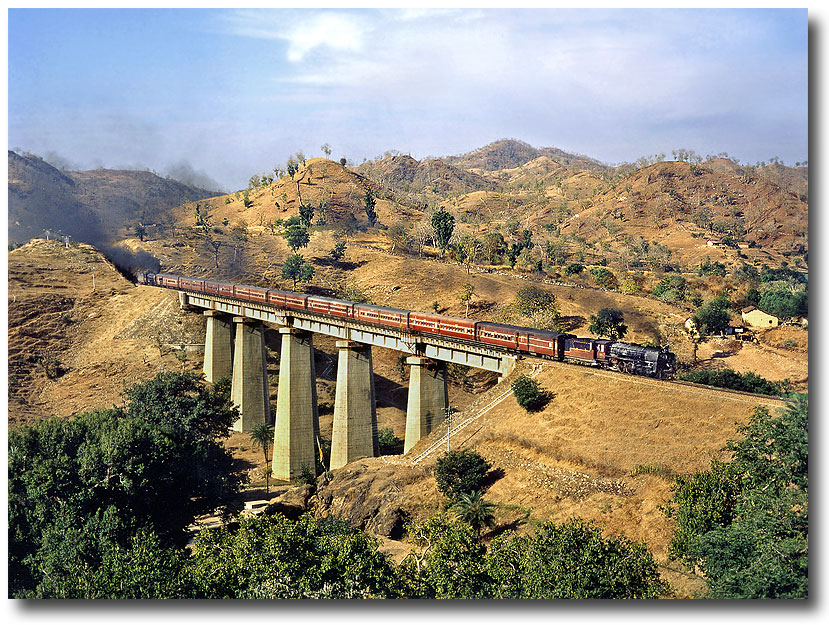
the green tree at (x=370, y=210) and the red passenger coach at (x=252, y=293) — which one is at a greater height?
the green tree at (x=370, y=210)

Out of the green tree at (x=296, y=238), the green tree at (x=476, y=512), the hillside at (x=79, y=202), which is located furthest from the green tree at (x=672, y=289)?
the hillside at (x=79, y=202)

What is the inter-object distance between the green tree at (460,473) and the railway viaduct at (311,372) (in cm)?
1006

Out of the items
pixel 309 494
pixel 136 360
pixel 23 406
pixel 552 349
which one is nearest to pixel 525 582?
pixel 552 349

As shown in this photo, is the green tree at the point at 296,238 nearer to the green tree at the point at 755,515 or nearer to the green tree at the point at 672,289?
the green tree at the point at 672,289

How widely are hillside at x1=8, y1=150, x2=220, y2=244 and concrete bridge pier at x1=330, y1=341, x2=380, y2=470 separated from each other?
79.7 meters

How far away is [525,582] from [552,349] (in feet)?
87.4

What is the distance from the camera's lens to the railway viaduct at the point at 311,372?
2345 inches

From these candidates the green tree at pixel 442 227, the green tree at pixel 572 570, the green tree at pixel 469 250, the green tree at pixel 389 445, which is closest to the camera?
the green tree at pixel 572 570

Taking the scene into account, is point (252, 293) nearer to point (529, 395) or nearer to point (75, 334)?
point (75, 334)

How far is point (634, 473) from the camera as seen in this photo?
42656 mm

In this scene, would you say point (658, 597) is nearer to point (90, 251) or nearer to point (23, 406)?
point (23, 406)

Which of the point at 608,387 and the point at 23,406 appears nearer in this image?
the point at 608,387

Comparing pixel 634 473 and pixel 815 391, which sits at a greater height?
pixel 815 391

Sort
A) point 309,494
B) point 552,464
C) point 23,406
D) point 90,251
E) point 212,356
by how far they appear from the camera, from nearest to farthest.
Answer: point 552,464
point 309,494
point 23,406
point 212,356
point 90,251
